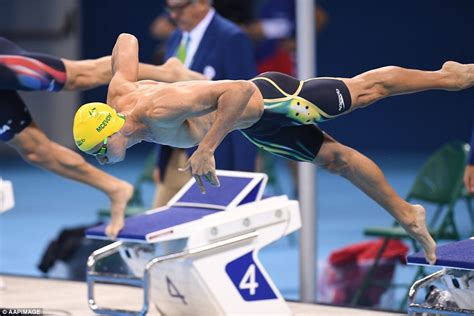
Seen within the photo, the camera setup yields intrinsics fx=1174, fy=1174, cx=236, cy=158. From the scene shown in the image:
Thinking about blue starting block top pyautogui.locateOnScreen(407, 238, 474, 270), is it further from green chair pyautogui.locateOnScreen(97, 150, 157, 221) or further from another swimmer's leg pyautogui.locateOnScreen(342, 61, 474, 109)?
green chair pyautogui.locateOnScreen(97, 150, 157, 221)

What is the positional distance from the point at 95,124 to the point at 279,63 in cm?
577

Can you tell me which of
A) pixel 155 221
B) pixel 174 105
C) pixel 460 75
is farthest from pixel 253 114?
pixel 155 221

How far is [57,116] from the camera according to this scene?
559 inches

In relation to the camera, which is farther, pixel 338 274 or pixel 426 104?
pixel 426 104

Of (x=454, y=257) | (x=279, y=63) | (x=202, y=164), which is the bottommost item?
(x=454, y=257)

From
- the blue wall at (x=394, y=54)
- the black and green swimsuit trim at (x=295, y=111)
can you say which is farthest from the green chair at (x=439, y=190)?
the blue wall at (x=394, y=54)

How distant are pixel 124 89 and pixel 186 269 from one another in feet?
3.93

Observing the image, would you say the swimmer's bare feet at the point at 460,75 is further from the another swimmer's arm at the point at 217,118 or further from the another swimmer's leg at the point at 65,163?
the another swimmer's leg at the point at 65,163

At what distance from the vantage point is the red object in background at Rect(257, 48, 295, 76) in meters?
11.0

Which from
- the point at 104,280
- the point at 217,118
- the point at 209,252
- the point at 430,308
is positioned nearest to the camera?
the point at 217,118

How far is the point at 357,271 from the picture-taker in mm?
7645

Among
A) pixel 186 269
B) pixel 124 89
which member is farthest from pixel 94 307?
pixel 124 89

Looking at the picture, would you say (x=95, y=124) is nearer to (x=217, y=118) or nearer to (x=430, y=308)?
(x=217, y=118)

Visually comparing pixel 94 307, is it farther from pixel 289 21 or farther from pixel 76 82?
pixel 289 21
